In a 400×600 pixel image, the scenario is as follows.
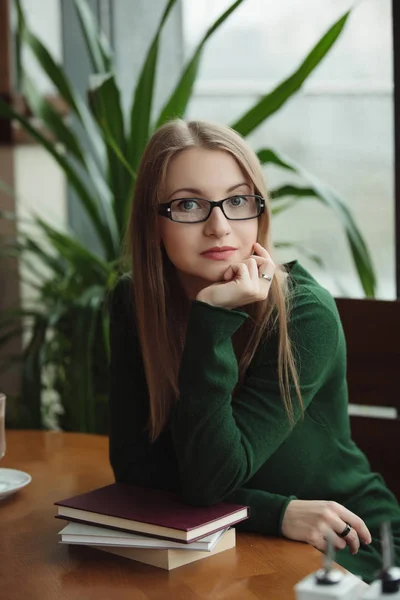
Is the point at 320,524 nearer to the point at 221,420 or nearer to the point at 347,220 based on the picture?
the point at 221,420

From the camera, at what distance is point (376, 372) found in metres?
1.86

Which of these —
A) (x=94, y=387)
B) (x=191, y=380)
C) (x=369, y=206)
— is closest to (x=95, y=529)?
(x=191, y=380)

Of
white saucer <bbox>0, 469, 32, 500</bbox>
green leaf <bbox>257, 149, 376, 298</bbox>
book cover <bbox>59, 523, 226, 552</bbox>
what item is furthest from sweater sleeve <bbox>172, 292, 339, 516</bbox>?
green leaf <bbox>257, 149, 376, 298</bbox>

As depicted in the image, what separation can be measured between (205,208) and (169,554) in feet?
1.72

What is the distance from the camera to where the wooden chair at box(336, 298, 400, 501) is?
1829 millimetres

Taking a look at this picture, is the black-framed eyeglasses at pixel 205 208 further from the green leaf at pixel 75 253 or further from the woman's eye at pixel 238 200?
the green leaf at pixel 75 253

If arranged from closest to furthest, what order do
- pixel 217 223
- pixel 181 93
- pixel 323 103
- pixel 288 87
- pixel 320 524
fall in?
pixel 320 524 < pixel 217 223 < pixel 288 87 < pixel 181 93 < pixel 323 103

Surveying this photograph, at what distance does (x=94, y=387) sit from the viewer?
96.2 inches

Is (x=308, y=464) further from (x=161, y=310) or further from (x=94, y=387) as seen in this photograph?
(x=94, y=387)

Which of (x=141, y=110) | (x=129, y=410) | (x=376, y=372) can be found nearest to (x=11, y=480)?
(x=129, y=410)

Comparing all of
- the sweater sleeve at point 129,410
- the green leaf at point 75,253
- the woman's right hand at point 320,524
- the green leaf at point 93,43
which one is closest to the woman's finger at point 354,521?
the woman's right hand at point 320,524

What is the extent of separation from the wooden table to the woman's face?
0.41m

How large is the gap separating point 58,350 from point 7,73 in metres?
0.99

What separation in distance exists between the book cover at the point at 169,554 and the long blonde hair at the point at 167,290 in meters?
0.26
